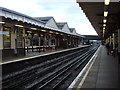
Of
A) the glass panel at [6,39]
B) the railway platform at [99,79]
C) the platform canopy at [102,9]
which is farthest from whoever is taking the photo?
the glass panel at [6,39]

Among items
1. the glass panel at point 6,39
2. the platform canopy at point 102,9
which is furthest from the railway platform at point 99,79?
the glass panel at point 6,39

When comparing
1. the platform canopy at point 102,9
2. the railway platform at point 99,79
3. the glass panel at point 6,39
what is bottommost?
the railway platform at point 99,79

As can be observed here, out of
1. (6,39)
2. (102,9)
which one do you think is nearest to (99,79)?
(102,9)

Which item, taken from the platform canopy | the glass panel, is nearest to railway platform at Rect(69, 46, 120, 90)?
the platform canopy

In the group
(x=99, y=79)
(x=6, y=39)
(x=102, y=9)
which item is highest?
(x=102, y=9)

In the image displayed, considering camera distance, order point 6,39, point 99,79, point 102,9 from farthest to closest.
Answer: point 6,39, point 102,9, point 99,79

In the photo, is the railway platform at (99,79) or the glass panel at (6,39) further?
the glass panel at (6,39)

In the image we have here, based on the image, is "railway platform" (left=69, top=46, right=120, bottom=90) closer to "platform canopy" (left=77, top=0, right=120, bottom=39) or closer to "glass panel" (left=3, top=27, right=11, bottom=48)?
"platform canopy" (left=77, top=0, right=120, bottom=39)

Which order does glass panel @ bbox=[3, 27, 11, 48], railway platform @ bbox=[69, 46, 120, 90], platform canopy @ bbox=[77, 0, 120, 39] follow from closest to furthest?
railway platform @ bbox=[69, 46, 120, 90] < platform canopy @ bbox=[77, 0, 120, 39] < glass panel @ bbox=[3, 27, 11, 48]

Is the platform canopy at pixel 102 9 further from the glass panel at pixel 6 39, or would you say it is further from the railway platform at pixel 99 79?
the glass panel at pixel 6 39

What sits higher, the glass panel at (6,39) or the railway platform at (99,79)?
the glass panel at (6,39)

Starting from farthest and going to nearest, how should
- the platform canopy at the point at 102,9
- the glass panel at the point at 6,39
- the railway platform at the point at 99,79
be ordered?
the glass panel at the point at 6,39, the platform canopy at the point at 102,9, the railway platform at the point at 99,79

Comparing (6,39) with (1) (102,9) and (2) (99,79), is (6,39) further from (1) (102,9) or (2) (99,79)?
(2) (99,79)

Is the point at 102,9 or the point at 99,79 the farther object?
the point at 102,9
